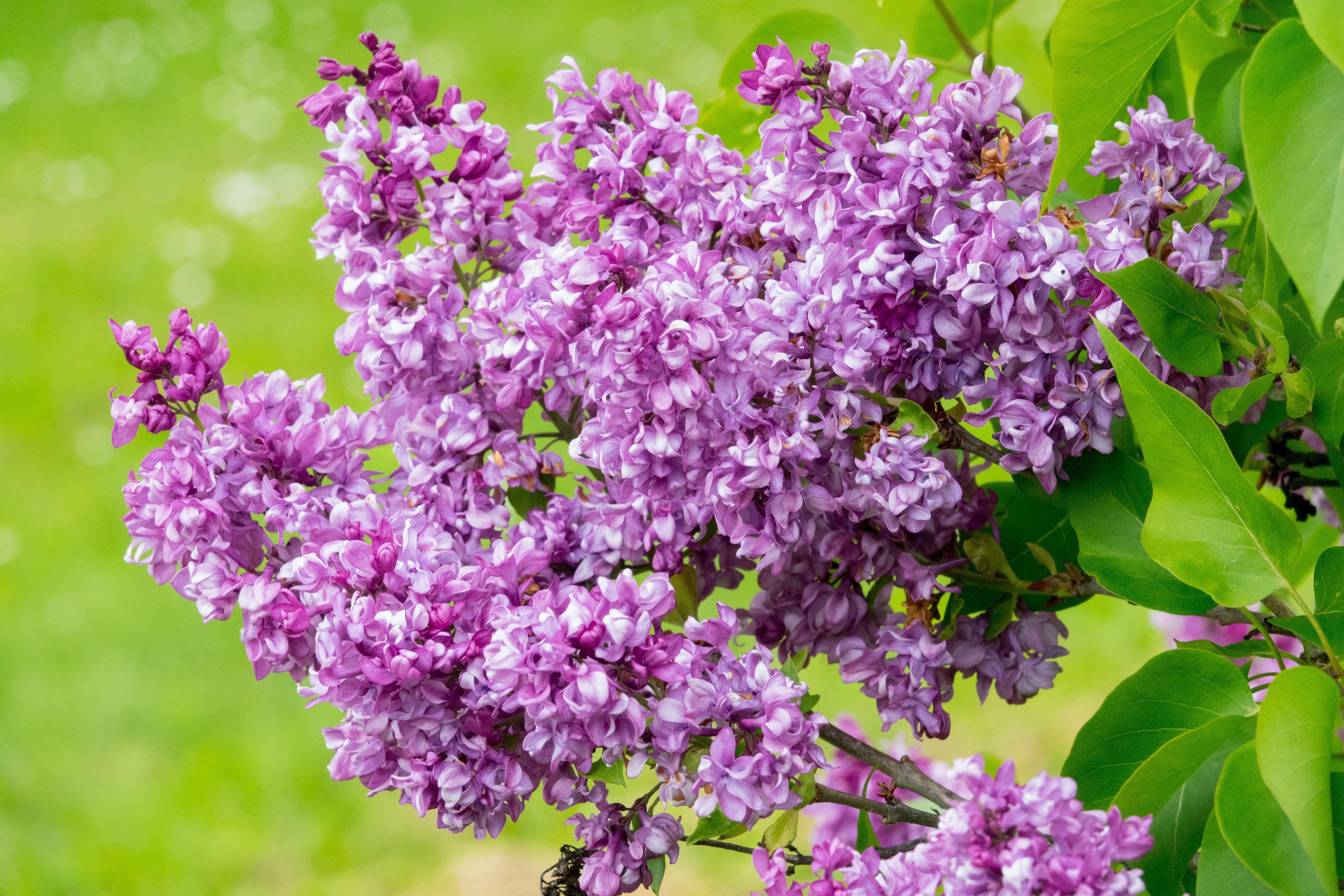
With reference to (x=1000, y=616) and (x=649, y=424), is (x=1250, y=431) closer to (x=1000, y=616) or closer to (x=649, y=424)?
(x=1000, y=616)

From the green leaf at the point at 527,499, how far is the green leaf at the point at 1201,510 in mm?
222

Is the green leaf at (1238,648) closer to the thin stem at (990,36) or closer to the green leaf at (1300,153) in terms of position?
the green leaf at (1300,153)

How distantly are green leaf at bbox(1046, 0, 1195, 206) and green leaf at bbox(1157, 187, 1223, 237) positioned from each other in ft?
0.12

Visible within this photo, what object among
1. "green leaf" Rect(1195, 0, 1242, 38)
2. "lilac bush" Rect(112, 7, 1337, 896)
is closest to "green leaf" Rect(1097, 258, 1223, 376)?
"lilac bush" Rect(112, 7, 1337, 896)

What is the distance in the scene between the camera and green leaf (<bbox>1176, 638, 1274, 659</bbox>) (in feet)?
1.32

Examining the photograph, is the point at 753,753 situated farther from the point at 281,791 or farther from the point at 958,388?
the point at 281,791

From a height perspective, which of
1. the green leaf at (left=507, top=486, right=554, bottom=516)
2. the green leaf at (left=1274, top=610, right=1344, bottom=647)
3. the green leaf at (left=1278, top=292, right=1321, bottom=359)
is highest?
the green leaf at (left=507, top=486, right=554, bottom=516)

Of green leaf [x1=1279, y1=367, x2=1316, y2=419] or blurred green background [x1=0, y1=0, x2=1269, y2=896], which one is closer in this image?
green leaf [x1=1279, y1=367, x2=1316, y2=419]

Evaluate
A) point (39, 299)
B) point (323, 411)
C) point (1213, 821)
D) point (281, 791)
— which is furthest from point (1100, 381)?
point (39, 299)

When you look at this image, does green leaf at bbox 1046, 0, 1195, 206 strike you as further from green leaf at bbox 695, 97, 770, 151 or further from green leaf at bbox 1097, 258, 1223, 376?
green leaf at bbox 695, 97, 770, 151

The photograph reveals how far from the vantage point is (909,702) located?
45 cm

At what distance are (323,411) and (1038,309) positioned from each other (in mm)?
253

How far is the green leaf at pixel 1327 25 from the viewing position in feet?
0.99

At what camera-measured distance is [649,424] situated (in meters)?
0.39
